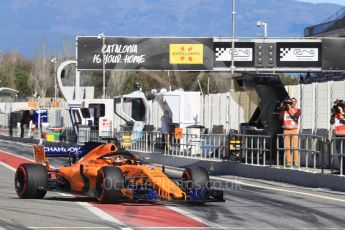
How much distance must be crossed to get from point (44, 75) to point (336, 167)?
112137 mm

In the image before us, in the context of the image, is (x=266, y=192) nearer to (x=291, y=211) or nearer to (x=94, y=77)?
(x=291, y=211)

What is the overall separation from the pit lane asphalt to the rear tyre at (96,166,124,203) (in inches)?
20.3

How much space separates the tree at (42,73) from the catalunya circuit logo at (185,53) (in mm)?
74412

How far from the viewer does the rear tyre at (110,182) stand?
14602 mm

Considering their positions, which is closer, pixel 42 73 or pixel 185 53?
pixel 185 53

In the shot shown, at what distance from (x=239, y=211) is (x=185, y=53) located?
42.5 meters

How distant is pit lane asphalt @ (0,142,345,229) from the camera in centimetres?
1296

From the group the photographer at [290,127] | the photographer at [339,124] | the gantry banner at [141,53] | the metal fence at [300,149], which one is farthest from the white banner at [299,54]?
the photographer at [339,124]

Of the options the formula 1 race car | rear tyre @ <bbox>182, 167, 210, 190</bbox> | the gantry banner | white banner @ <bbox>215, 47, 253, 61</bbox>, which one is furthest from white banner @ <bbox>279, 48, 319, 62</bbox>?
rear tyre @ <bbox>182, 167, 210, 190</bbox>

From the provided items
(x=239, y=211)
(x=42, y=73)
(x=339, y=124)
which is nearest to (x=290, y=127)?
(x=339, y=124)

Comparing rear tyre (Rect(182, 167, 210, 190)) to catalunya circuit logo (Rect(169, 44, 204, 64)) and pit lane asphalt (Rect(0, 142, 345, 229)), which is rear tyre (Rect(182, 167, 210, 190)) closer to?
pit lane asphalt (Rect(0, 142, 345, 229))

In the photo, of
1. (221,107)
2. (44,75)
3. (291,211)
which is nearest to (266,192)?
(291,211)

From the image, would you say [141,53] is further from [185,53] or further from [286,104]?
[286,104]

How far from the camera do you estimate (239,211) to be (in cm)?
1512
